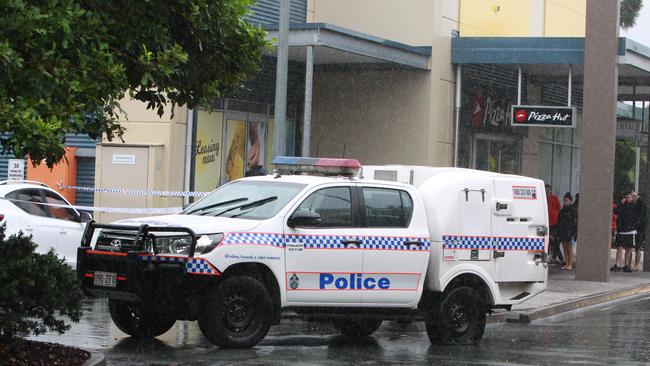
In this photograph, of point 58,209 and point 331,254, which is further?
point 58,209

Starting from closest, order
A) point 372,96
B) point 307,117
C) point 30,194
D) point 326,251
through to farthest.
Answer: point 326,251
point 30,194
point 307,117
point 372,96

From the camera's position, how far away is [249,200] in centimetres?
1306

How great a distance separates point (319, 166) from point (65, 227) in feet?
18.4

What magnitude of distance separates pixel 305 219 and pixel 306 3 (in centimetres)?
1449

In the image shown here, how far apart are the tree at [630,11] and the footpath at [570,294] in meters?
47.2

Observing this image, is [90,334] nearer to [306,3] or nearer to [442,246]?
[442,246]

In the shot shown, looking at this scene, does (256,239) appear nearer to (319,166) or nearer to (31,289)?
(319,166)

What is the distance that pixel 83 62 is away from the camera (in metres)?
7.87

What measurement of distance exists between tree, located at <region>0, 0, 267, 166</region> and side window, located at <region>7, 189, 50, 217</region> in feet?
26.6

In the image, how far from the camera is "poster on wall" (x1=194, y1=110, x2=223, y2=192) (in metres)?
23.7

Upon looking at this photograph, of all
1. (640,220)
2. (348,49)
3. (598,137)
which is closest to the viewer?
(348,49)

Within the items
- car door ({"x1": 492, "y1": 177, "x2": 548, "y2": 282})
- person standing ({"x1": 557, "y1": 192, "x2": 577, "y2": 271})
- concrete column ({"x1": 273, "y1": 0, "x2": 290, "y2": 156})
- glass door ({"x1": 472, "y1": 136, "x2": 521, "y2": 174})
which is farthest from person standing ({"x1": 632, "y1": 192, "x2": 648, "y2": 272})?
car door ({"x1": 492, "y1": 177, "x2": 548, "y2": 282})

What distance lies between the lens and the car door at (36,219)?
17.5m

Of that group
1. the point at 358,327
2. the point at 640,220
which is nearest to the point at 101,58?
the point at 358,327
